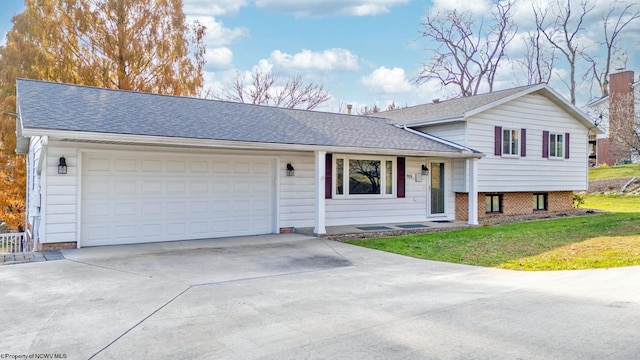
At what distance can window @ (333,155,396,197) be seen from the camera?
40.8ft

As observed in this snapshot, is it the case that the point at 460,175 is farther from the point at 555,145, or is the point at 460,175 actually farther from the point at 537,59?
the point at 537,59

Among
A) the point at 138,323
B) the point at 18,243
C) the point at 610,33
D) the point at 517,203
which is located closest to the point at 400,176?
the point at 517,203

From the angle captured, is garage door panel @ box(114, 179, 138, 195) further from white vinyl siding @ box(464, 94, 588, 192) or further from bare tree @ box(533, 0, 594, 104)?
bare tree @ box(533, 0, 594, 104)

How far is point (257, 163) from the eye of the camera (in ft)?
36.8

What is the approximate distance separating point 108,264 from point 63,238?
1972 mm

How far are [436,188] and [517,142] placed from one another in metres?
3.58

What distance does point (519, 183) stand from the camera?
15.4 metres

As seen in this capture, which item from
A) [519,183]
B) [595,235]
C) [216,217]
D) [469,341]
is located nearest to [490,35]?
[519,183]

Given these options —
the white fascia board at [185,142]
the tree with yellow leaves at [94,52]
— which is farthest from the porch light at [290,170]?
the tree with yellow leaves at [94,52]

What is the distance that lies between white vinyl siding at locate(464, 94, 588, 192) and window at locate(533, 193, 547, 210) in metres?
0.63

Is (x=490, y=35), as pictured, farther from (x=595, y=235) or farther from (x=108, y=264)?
(x=108, y=264)

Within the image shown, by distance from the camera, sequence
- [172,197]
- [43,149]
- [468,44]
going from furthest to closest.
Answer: [468,44]
[172,197]
[43,149]

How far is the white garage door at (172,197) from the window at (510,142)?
27.3 ft

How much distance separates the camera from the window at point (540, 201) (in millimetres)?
16897
